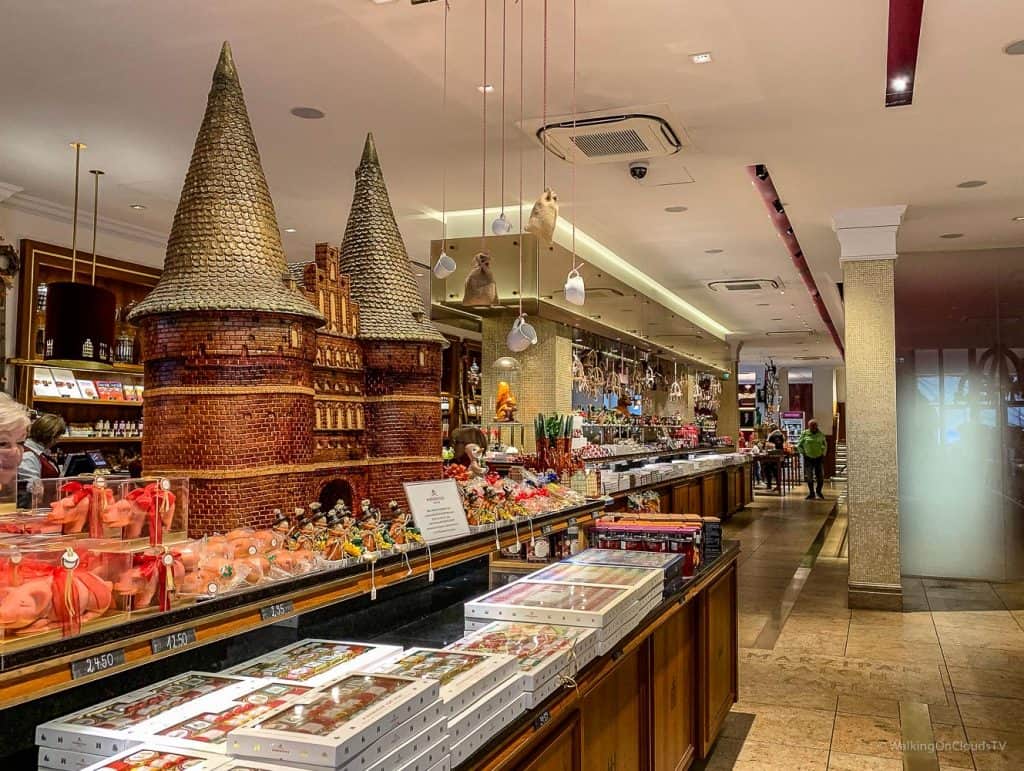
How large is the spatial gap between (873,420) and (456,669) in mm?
6434

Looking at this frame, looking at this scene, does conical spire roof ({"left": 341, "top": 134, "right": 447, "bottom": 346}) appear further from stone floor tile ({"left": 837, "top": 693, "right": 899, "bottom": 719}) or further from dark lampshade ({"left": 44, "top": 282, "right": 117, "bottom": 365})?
dark lampshade ({"left": 44, "top": 282, "right": 117, "bottom": 365})

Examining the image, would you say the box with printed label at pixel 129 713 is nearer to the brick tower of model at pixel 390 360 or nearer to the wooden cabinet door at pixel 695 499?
the brick tower of model at pixel 390 360

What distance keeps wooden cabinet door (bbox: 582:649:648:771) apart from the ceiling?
295 cm

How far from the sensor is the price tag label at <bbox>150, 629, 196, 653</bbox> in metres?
1.72

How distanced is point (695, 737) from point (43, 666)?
3.11 meters

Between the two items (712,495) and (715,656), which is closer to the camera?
(715,656)

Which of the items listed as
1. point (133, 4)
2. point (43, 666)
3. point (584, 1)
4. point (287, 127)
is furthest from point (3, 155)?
point (43, 666)

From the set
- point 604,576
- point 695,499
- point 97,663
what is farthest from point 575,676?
point 695,499

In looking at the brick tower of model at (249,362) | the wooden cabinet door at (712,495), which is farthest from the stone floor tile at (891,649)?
the wooden cabinet door at (712,495)

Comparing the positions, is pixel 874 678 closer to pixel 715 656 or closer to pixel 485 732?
pixel 715 656

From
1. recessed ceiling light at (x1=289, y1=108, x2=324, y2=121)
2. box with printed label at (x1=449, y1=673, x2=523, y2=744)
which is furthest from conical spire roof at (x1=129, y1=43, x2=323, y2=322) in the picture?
recessed ceiling light at (x1=289, y1=108, x2=324, y2=121)

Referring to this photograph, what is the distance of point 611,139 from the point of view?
563 cm

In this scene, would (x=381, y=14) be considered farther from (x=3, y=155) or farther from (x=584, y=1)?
(x=3, y=155)

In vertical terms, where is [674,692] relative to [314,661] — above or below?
below
